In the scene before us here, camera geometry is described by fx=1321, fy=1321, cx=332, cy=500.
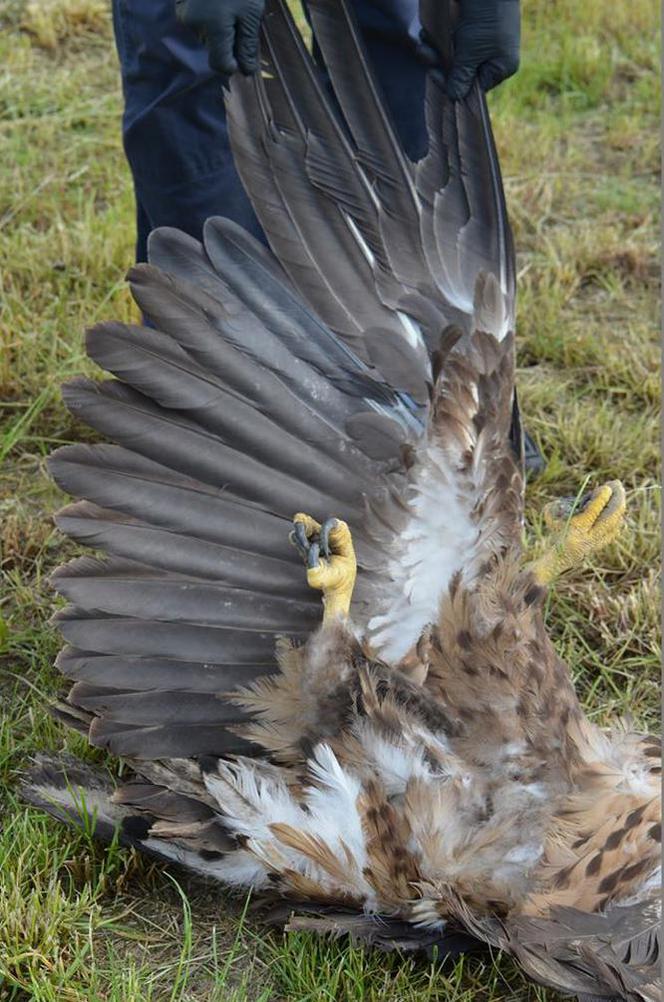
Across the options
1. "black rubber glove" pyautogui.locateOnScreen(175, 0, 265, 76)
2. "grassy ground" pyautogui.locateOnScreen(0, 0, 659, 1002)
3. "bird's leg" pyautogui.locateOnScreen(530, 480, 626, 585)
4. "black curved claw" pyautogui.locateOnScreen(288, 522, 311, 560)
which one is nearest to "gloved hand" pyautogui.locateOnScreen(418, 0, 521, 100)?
"black rubber glove" pyautogui.locateOnScreen(175, 0, 265, 76)

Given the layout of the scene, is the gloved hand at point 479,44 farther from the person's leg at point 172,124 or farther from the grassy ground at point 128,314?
the grassy ground at point 128,314

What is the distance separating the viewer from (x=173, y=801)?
2270 mm

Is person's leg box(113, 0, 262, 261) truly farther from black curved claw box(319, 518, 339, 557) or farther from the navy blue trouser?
black curved claw box(319, 518, 339, 557)

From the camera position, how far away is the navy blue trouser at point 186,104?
3107mm

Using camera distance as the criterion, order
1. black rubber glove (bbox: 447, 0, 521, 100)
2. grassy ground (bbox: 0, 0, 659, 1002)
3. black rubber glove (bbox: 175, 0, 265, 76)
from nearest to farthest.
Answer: grassy ground (bbox: 0, 0, 659, 1002) < black rubber glove (bbox: 175, 0, 265, 76) < black rubber glove (bbox: 447, 0, 521, 100)

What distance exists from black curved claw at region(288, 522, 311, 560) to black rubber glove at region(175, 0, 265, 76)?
2.91 feet

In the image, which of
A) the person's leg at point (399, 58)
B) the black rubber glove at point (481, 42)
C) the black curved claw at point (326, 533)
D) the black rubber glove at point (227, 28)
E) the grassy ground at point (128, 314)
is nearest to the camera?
the grassy ground at point (128, 314)

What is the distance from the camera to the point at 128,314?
12.2 ft

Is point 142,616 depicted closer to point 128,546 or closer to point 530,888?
point 128,546

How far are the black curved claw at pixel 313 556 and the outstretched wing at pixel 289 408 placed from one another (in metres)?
0.11

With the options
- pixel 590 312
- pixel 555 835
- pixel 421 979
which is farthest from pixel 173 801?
pixel 590 312

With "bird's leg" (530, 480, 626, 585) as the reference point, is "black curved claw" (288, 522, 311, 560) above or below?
above

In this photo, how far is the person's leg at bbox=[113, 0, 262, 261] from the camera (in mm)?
3096

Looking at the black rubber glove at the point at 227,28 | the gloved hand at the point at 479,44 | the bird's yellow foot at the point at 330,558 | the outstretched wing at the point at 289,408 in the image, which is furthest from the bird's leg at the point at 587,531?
the black rubber glove at the point at 227,28
